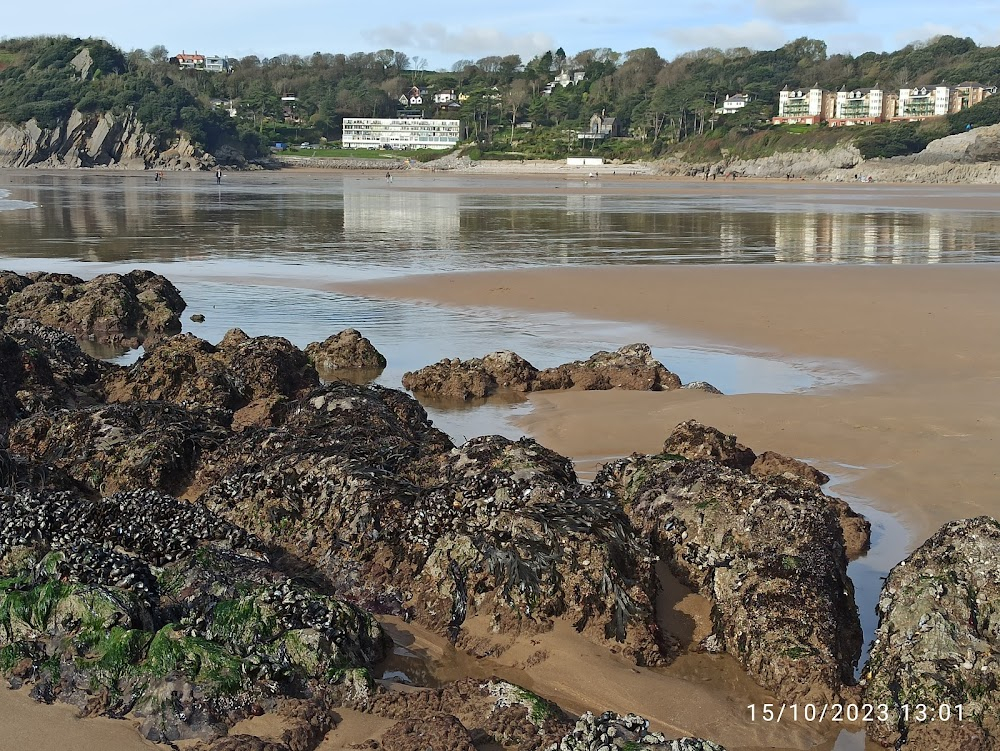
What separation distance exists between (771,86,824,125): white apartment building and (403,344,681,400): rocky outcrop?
127 m

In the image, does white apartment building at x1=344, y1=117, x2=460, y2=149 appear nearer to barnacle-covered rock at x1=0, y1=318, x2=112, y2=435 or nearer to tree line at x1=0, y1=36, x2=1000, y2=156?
tree line at x1=0, y1=36, x2=1000, y2=156

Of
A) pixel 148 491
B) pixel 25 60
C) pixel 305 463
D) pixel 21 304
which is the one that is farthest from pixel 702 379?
pixel 25 60

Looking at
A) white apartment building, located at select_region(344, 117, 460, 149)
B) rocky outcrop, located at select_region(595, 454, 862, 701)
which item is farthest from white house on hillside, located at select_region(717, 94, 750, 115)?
rocky outcrop, located at select_region(595, 454, 862, 701)

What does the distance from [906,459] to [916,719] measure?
154 inches

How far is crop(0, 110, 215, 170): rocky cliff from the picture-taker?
399 ft

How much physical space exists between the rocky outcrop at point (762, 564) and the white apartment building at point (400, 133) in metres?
148

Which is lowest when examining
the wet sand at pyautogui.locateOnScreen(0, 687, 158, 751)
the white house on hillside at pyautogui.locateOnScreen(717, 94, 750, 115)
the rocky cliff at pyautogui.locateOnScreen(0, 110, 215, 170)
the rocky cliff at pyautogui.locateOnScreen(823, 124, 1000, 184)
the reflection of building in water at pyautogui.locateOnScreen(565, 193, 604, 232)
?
the wet sand at pyautogui.locateOnScreen(0, 687, 158, 751)

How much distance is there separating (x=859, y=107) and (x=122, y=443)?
142371 mm

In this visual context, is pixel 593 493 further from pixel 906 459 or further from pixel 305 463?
pixel 906 459

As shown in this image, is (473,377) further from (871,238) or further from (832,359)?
(871,238)

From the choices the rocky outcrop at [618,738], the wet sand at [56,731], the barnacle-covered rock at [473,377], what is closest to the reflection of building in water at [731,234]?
the barnacle-covered rock at [473,377]

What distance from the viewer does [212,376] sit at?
9.49 m

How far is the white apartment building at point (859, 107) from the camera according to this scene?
132875 millimetres

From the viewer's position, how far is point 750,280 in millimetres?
18500
